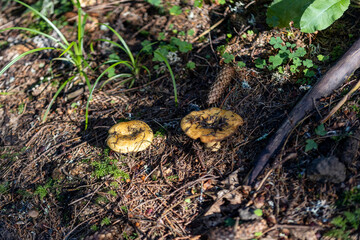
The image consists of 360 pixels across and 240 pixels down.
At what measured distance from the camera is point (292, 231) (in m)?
2.25

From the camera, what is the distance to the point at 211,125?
2668 mm

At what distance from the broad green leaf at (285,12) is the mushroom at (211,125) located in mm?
1362

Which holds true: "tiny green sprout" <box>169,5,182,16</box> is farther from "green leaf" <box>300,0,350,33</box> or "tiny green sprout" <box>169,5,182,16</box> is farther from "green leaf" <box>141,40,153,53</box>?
"green leaf" <box>300,0,350,33</box>

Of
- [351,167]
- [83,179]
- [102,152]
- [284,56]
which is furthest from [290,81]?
[83,179]

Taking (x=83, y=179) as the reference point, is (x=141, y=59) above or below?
above

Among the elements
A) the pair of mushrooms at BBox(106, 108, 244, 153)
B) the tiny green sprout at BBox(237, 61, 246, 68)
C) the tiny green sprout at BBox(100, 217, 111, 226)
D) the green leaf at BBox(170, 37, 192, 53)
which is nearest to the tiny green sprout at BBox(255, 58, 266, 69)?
the tiny green sprout at BBox(237, 61, 246, 68)

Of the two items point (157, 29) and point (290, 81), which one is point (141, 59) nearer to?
point (157, 29)

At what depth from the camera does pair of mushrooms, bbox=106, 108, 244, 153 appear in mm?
2578

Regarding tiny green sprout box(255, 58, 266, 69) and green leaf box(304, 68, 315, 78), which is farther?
tiny green sprout box(255, 58, 266, 69)

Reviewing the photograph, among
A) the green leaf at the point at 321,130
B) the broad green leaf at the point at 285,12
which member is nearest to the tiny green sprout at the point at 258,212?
the green leaf at the point at 321,130

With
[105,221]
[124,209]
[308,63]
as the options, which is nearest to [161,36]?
[308,63]

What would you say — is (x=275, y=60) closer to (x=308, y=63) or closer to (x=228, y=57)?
(x=308, y=63)

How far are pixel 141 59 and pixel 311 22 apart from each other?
208cm

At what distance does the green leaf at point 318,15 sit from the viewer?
2.83m
